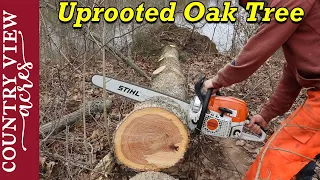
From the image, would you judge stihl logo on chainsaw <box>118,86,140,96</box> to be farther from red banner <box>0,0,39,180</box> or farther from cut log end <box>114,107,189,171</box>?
red banner <box>0,0,39,180</box>

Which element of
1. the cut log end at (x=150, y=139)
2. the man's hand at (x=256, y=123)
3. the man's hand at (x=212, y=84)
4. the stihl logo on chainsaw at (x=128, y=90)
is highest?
the man's hand at (x=212, y=84)

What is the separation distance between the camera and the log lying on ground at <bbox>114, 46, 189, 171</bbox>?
2678 millimetres

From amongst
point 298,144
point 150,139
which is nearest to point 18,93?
point 150,139

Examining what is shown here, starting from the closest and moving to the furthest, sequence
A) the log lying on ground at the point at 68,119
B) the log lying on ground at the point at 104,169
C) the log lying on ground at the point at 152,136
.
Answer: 1. the log lying on ground at the point at 152,136
2. the log lying on ground at the point at 104,169
3. the log lying on ground at the point at 68,119

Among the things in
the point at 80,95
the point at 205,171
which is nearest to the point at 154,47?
the point at 80,95

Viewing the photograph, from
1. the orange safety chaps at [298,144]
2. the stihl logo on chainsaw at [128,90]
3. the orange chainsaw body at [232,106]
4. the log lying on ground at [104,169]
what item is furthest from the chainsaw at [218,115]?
the log lying on ground at [104,169]

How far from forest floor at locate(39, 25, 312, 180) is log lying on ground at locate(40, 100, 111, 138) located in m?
0.07

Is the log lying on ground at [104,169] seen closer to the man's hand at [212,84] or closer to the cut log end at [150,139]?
the cut log end at [150,139]

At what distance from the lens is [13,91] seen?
2.54 m

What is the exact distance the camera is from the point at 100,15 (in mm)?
3330

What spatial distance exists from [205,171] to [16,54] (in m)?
2.01

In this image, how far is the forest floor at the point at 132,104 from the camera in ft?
10.0

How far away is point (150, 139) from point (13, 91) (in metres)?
1.15

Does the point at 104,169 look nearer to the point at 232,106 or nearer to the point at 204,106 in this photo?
the point at 204,106
